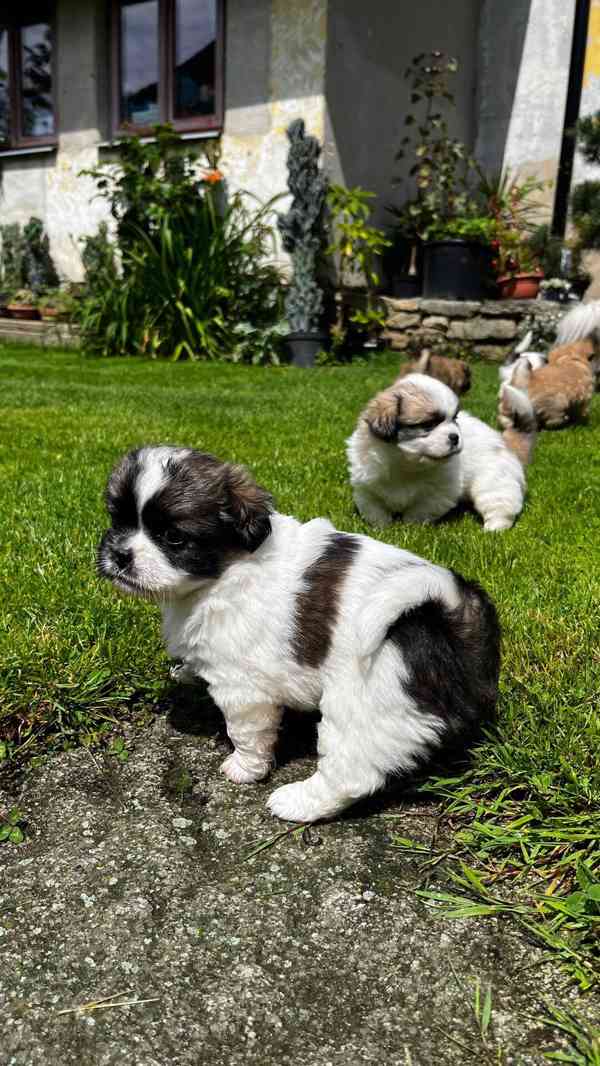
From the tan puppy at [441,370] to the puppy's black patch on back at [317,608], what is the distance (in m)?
3.36

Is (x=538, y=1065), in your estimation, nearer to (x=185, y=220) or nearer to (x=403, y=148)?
(x=185, y=220)

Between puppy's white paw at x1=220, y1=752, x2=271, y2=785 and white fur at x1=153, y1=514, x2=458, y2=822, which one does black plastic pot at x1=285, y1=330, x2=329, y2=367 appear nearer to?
white fur at x1=153, y1=514, x2=458, y2=822

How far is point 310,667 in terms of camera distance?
2211 millimetres

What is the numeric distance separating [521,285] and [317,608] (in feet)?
35.9

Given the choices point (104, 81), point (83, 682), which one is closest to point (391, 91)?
point (104, 81)

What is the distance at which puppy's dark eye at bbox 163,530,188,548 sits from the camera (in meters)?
2.18

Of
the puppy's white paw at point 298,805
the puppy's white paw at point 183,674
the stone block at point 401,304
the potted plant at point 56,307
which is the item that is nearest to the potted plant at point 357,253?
Answer: the stone block at point 401,304

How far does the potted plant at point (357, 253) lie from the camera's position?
1088 centimetres

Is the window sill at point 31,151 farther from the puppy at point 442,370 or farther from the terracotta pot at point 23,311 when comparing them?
the puppy at point 442,370

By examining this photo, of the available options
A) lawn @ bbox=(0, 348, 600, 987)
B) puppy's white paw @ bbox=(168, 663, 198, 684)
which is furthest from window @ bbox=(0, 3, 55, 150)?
puppy's white paw @ bbox=(168, 663, 198, 684)

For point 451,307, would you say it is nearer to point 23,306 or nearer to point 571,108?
point 571,108

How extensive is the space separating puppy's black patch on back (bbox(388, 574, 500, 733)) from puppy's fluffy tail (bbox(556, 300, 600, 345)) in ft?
24.0

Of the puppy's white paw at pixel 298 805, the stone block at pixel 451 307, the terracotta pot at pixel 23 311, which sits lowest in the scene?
the puppy's white paw at pixel 298 805

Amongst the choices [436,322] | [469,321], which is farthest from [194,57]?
[469,321]
